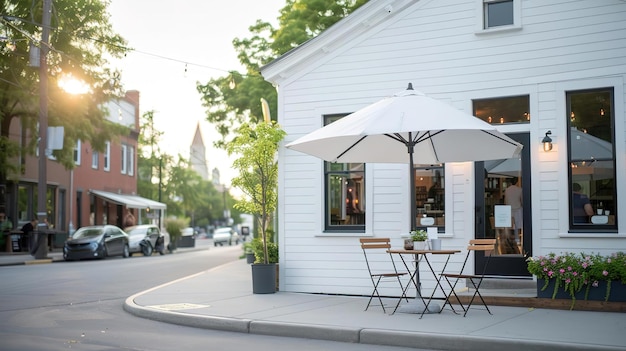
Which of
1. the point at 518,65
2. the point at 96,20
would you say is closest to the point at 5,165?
the point at 96,20

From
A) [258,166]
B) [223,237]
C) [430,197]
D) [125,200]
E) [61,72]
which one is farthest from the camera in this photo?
[223,237]

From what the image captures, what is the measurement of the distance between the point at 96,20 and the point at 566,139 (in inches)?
923

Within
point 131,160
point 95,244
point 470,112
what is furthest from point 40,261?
point 131,160

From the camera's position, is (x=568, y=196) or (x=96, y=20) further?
(x=96, y=20)

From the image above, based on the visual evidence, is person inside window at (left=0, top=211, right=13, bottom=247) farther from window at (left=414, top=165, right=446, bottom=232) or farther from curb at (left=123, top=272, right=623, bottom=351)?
window at (left=414, top=165, right=446, bottom=232)

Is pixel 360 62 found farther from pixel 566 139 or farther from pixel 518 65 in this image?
pixel 566 139

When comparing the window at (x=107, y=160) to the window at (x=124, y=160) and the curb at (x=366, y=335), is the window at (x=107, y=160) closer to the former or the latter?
the window at (x=124, y=160)

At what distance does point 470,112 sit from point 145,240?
23580 millimetres

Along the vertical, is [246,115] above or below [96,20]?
below

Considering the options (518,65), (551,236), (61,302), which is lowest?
(61,302)

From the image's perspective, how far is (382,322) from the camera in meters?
9.31

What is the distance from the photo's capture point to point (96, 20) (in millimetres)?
30172

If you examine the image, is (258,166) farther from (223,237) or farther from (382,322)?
(223,237)

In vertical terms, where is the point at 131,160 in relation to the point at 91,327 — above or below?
above
